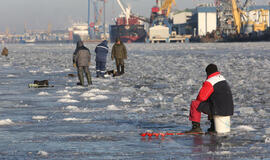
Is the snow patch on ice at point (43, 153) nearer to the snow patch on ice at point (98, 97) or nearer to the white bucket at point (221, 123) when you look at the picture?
the white bucket at point (221, 123)

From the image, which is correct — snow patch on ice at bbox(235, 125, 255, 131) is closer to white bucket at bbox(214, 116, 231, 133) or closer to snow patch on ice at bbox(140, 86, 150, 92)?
white bucket at bbox(214, 116, 231, 133)

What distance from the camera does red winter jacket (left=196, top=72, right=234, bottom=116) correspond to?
8.55 m

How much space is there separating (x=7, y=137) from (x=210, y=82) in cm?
335

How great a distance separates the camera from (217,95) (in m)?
8.54

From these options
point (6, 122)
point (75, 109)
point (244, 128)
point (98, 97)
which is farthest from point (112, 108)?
point (244, 128)

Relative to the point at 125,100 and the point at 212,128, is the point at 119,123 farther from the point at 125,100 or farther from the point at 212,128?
the point at 125,100

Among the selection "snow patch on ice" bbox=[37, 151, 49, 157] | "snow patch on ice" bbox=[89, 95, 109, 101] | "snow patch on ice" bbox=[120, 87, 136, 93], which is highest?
"snow patch on ice" bbox=[37, 151, 49, 157]

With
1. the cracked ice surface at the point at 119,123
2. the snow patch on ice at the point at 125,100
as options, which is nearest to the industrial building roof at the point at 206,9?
the cracked ice surface at the point at 119,123

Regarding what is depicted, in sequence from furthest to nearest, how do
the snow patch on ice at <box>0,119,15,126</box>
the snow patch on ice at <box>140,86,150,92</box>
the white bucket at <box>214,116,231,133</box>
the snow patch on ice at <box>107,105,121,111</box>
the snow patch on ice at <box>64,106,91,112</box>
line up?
the snow patch on ice at <box>140,86,150,92</box>, the snow patch on ice at <box>107,105,121,111</box>, the snow patch on ice at <box>64,106,91,112</box>, the snow patch on ice at <box>0,119,15,126</box>, the white bucket at <box>214,116,231,133</box>

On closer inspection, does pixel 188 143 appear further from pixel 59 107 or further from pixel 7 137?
pixel 59 107

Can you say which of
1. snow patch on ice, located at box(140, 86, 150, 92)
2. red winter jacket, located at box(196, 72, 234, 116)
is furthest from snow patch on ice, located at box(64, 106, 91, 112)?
snow patch on ice, located at box(140, 86, 150, 92)

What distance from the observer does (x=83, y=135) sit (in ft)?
28.9

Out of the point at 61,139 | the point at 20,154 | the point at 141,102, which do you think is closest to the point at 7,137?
the point at 61,139

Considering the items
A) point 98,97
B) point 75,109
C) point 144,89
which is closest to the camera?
point 75,109
